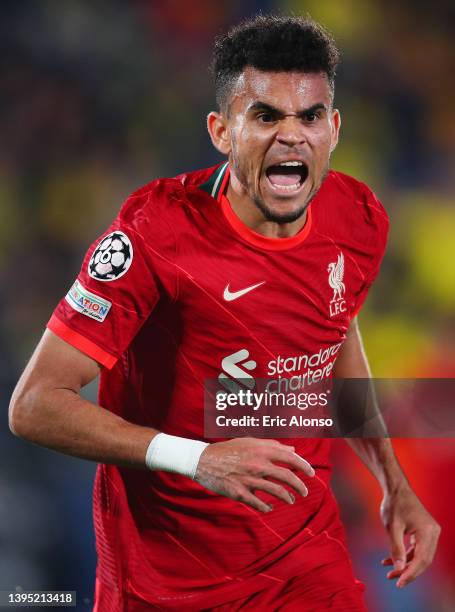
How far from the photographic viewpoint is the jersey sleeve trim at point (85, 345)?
5.38 ft

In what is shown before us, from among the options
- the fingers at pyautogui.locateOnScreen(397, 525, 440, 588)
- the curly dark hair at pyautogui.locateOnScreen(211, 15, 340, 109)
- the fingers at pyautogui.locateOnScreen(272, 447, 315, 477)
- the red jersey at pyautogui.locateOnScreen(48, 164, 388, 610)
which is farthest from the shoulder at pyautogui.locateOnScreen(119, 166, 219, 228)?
the fingers at pyautogui.locateOnScreen(397, 525, 440, 588)

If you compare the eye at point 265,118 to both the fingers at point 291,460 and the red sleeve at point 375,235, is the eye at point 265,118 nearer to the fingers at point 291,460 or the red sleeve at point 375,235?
the red sleeve at point 375,235

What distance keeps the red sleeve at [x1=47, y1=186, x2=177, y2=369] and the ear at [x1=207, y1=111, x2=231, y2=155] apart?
10.7 inches

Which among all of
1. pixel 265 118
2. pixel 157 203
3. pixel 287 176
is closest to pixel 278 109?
pixel 265 118

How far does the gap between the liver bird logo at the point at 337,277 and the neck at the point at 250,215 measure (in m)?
0.15

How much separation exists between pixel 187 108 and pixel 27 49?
784mm

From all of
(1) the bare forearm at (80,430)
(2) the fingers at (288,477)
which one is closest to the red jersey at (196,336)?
(1) the bare forearm at (80,430)

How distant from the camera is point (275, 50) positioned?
1.74 meters

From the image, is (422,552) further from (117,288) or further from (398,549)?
(117,288)

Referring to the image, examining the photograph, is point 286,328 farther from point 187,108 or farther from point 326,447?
point 187,108

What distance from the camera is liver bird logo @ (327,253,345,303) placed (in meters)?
1.92

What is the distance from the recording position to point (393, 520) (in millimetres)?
1950

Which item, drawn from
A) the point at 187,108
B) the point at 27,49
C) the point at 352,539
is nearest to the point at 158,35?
the point at 187,108

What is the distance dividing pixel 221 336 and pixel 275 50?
0.61 metres
